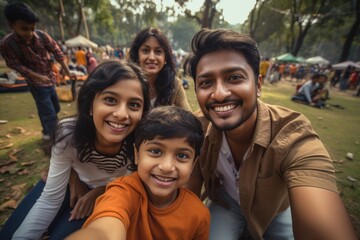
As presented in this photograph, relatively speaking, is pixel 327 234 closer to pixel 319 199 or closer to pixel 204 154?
pixel 319 199

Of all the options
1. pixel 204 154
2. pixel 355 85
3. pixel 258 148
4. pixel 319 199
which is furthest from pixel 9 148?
pixel 355 85

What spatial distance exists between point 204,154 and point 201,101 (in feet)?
2.15

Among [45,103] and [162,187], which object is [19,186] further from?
[162,187]

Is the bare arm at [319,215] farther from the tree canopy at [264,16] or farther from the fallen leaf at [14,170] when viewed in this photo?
the tree canopy at [264,16]

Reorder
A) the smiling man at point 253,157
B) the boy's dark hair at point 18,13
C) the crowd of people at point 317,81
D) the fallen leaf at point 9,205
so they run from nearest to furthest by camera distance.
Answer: the smiling man at point 253,157 → the fallen leaf at point 9,205 → the boy's dark hair at point 18,13 → the crowd of people at point 317,81

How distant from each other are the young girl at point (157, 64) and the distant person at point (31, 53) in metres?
1.75

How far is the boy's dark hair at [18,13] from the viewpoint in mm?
3067

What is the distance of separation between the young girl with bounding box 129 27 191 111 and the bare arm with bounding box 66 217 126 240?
2.05 meters

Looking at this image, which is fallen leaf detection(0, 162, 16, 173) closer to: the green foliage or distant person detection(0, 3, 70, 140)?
distant person detection(0, 3, 70, 140)

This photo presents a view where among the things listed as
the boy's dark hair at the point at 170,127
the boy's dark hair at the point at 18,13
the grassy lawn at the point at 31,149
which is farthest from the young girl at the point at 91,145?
the boy's dark hair at the point at 18,13

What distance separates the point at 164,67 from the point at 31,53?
2399 millimetres

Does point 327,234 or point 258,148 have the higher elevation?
point 258,148

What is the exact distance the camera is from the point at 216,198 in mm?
2369

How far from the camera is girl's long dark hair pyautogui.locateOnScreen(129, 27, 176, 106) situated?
3205mm
